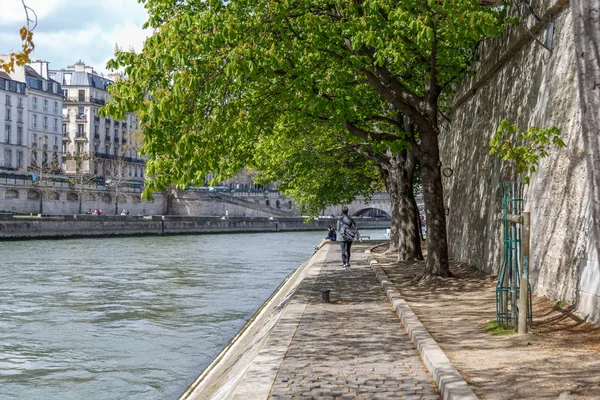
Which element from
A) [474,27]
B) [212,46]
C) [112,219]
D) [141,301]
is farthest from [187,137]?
[112,219]

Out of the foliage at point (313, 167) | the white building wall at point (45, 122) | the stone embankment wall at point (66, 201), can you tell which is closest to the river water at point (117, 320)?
the foliage at point (313, 167)

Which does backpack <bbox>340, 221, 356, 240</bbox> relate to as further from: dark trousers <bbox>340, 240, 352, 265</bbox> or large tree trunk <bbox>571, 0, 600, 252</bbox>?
large tree trunk <bbox>571, 0, 600, 252</bbox>

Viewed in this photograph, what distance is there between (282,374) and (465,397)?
1.95m

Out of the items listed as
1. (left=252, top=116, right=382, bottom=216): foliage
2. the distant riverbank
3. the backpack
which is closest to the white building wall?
the distant riverbank

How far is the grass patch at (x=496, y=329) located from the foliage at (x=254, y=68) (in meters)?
4.06

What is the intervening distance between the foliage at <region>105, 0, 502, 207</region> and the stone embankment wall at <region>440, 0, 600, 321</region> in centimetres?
109

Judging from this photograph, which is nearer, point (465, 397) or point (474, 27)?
point (465, 397)

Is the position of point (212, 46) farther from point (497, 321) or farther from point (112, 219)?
point (112, 219)

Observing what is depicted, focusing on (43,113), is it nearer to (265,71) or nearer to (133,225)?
(133,225)

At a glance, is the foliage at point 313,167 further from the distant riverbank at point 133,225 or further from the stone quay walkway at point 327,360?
the distant riverbank at point 133,225

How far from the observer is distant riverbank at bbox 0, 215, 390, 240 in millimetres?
49625

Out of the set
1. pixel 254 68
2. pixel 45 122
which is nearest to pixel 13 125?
pixel 45 122

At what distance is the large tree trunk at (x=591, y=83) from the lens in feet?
12.6

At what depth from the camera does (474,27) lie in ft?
39.8
